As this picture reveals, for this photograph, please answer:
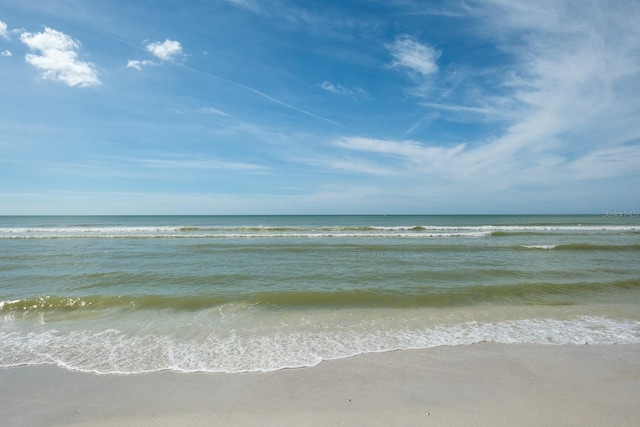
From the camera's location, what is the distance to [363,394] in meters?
4.21

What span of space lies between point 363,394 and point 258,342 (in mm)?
2507

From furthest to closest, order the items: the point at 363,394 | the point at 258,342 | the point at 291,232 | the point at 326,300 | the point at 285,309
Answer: the point at 291,232
the point at 326,300
the point at 285,309
the point at 258,342
the point at 363,394

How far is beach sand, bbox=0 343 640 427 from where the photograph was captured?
3727 mm

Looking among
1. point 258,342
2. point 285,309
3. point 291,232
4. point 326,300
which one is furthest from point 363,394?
point 291,232

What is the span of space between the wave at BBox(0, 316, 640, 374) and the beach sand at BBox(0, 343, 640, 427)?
289 mm

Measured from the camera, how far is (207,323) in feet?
23.4

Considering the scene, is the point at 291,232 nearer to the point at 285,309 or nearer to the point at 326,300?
the point at 326,300

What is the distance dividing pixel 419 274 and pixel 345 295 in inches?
167

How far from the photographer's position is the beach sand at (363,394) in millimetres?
3727

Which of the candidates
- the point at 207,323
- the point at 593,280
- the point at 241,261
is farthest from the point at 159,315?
the point at 593,280

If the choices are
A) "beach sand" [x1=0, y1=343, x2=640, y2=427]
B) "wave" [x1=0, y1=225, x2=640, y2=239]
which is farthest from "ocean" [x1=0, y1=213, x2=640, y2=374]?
"wave" [x1=0, y1=225, x2=640, y2=239]

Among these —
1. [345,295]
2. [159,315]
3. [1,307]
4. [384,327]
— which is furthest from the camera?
[345,295]

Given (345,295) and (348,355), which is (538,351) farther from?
(345,295)

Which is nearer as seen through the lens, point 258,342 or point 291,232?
point 258,342
